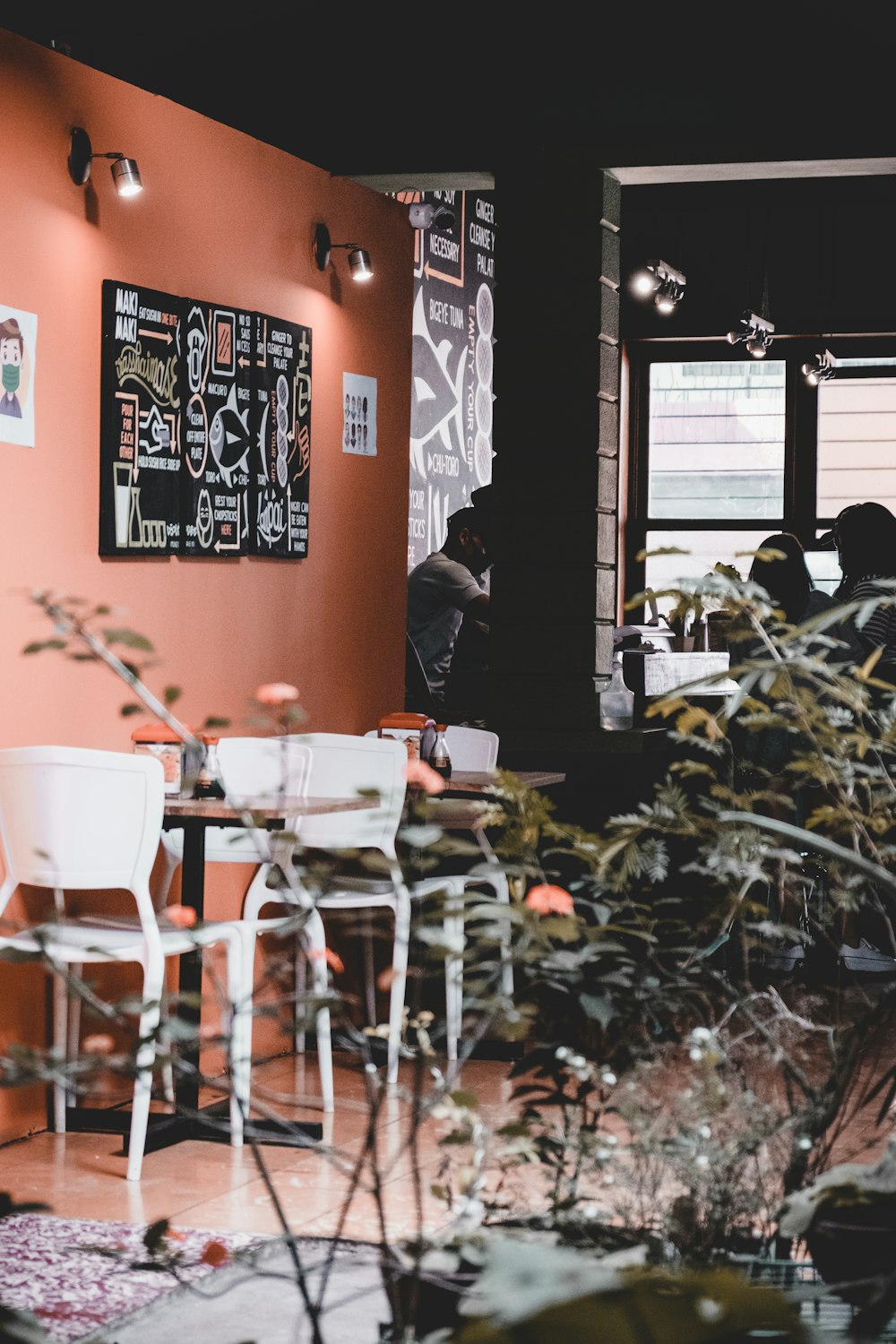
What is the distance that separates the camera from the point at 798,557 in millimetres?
6516

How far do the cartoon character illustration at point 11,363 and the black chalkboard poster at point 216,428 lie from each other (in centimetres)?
77

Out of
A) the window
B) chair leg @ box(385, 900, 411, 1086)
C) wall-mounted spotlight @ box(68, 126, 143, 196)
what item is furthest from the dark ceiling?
the window

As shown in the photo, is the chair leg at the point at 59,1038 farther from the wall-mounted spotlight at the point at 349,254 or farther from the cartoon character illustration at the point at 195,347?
the wall-mounted spotlight at the point at 349,254

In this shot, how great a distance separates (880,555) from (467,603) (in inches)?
71.7

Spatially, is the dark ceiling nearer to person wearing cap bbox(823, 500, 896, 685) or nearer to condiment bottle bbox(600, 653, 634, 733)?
person wearing cap bbox(823, 500, 896, 685)

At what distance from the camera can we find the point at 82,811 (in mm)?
4129

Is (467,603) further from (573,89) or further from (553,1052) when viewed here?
(553,1052)

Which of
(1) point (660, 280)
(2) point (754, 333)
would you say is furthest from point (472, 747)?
(2) point (754, 333)

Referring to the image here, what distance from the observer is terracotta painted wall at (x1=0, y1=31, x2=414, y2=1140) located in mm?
4539

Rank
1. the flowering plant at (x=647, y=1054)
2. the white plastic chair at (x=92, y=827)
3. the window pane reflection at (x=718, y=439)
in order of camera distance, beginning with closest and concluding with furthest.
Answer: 1. the flowering plant at (x=647, y=1054)
2. the white plastic chair at (x=92, y=827)
3. the window pane reflection at (x=718, y=439)

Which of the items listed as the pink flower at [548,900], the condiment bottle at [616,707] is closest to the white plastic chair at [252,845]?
the condiment bottle at [616,707]

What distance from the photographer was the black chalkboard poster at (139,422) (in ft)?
16.0

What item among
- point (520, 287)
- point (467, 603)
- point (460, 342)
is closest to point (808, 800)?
point (467, 603)

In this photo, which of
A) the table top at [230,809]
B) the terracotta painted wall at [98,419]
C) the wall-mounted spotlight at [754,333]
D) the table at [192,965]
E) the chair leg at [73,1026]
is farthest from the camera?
the wall-mounted spotlight at [754,333]
